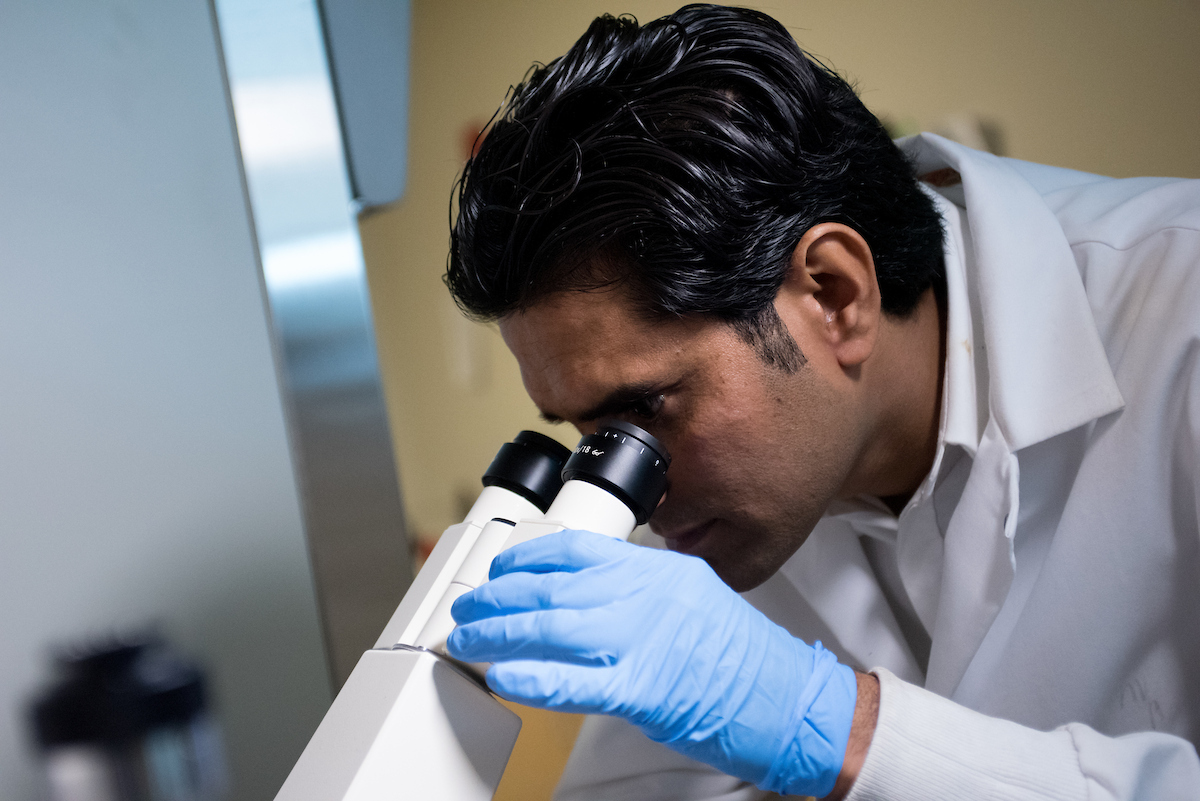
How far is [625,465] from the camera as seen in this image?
0.60 meters

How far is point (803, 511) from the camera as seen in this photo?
30.5 inches

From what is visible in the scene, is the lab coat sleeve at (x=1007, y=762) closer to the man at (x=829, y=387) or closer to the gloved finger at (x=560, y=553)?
the man at (x=829, y=387)

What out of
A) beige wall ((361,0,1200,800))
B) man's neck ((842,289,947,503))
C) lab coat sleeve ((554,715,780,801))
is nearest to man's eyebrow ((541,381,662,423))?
man's neck ((842,289,947,503))

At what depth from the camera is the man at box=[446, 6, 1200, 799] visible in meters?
0.60

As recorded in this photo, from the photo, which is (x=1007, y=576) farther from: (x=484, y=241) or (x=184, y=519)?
(x=184, y=519)

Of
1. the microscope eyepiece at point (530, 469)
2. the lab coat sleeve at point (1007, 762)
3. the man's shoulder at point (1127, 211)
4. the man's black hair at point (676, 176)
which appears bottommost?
the lab coat sleeve at point (1007, 762)

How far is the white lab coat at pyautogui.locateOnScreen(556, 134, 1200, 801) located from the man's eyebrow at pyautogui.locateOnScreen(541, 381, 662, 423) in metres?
0.31

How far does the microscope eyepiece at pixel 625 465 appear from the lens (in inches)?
23.4

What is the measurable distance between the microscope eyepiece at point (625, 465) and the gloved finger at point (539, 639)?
0.32ft

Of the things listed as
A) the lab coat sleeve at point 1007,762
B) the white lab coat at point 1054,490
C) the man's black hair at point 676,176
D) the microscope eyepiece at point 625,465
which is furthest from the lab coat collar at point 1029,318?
the microscope eyepiece at point 625,465

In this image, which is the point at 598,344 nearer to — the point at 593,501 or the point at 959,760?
the point at 593,501

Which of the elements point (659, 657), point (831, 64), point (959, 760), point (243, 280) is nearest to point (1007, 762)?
point (959, 760)

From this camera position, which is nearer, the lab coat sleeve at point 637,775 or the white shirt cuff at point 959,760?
the white shirt cuff at point 959,760

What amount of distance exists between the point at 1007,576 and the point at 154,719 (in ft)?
2.81
